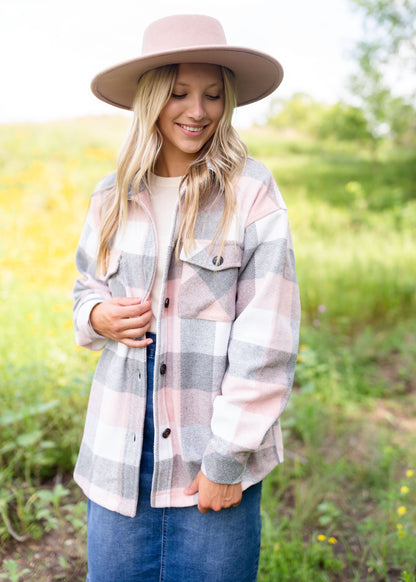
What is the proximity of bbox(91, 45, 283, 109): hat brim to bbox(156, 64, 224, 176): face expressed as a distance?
0.11 feet

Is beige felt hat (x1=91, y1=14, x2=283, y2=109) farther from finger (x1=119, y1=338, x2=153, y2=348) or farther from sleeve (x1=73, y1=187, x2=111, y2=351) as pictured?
finger (x1=119, y1=338, x2=153, y2=348)

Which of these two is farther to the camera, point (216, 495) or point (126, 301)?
point (126, 301)

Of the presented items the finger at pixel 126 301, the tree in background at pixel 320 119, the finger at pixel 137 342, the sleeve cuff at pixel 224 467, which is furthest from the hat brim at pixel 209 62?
the tree in background at pixel 320 119

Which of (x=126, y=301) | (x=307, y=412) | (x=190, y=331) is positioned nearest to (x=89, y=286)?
(x=126, y=301)

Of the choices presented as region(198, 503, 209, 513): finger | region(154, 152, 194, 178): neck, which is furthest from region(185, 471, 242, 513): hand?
region(154, 152, 194, 178): neck

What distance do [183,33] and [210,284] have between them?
65 centimetres

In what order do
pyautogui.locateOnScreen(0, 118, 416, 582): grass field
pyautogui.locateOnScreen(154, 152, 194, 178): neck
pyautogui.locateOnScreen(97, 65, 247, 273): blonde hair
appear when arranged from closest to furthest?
pyautogui.locateOnScreen(97, 65, 247, 273): blonde hair
pyautogui.locateOnScreen(154, 152, 194, 178): neck
pyautogui.locateOnScreen(0, 118, 416, 582): grass field

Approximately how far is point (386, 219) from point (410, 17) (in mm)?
5044

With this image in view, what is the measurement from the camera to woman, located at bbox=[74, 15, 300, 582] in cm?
124

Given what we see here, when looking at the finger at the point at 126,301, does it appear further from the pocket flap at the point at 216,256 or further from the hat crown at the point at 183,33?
the hat crown at the point at 183,33

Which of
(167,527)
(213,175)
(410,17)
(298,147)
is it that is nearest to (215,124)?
(213,175)

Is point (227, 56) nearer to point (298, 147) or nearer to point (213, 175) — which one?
point (213, 175)

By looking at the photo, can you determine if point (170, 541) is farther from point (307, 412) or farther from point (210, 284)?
point (307, 412)

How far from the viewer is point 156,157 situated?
1.45m
